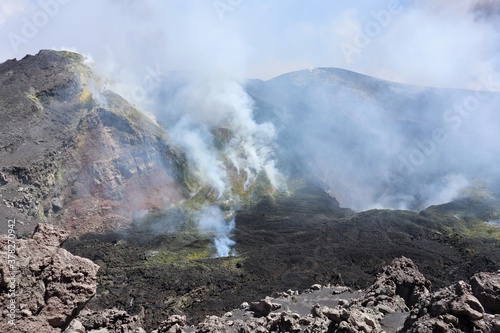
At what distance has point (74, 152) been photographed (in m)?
58.2

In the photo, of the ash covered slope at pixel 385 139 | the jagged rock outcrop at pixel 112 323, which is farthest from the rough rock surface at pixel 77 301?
the ash covered slope at pixel 385 139

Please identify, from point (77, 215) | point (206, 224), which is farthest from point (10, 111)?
point (206, 224)

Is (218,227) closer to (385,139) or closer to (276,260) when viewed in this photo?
(276,260)

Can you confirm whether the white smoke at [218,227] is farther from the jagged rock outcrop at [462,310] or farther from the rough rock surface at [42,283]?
the jagged rock outcrop at [462,310]

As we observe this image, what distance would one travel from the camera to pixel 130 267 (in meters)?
42.1

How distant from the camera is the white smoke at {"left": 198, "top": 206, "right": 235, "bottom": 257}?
5066cm

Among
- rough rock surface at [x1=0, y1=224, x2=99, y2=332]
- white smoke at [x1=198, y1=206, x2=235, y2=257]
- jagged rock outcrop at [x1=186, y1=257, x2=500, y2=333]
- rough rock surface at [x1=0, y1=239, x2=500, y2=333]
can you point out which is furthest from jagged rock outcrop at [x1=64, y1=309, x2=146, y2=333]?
white smoke at [x1=198, y1=206, x2=235, y2=257]

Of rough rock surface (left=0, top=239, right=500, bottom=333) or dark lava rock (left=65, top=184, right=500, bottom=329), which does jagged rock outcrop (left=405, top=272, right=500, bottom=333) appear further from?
dark lava rock (left=65, top=184, right=500, bottom=329)

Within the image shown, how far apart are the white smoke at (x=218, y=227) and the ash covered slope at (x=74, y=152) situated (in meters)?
5.82

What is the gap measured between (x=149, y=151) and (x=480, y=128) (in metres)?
88.9

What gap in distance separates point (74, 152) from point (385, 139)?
77767 mm

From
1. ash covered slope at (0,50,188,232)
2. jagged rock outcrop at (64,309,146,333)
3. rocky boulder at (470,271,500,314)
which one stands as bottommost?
jagged rock outcrop at (64,309,146,333)

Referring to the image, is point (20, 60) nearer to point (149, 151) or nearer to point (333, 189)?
point (149, 151)

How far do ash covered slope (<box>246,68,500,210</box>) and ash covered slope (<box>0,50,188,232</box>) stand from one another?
36472 mm
